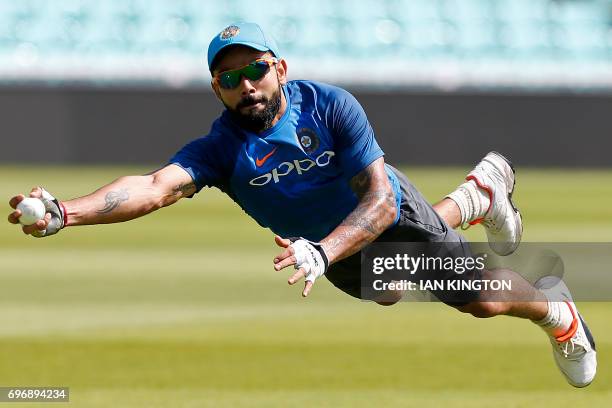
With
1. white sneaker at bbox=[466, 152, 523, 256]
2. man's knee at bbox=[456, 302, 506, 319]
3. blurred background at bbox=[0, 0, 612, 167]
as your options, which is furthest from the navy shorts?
blurred background at bbox=[0, 0, 612, 167]

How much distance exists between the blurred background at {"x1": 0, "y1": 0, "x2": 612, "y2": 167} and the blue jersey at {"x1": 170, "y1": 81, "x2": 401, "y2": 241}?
758 inches

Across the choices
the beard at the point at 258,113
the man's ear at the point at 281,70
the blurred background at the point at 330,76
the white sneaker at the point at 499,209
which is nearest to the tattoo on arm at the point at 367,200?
the beard at the point at 258,113

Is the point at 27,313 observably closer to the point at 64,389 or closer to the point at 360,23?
the point at 64,389

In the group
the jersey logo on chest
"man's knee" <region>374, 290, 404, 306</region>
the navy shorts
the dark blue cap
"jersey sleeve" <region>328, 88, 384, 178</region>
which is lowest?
"man's knee" <region>374, 290, 404, 306</region>

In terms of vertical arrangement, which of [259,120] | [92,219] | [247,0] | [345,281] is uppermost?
[247,0]

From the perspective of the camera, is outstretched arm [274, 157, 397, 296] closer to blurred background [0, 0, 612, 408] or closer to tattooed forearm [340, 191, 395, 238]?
tattooed forearm [340, 191, 395, 238]

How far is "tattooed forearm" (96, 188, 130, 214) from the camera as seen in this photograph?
20.7ft

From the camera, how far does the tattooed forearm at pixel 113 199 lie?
20.7ft

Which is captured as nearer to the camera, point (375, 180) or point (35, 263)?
point (375, 180)

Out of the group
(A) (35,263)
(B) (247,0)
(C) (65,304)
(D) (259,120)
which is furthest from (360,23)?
(D) (259,120)

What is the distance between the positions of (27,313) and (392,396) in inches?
175

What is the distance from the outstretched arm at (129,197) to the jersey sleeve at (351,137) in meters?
0.88

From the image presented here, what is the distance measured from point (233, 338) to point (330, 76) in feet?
57.2

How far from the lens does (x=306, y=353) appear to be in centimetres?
894
